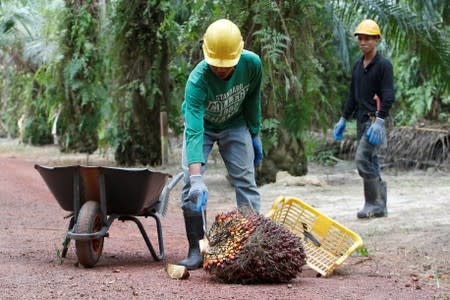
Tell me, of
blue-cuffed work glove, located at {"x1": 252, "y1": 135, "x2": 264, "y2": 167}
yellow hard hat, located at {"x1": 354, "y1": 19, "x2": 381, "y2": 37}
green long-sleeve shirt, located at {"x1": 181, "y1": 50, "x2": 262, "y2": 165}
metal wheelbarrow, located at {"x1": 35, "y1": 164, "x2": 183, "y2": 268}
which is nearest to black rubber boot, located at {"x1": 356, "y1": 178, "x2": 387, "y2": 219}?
yellow hard hat, located at {"x1": 354, "y1": 19, "x2": 381, "y2": 37}

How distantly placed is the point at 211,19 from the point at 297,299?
629 cm

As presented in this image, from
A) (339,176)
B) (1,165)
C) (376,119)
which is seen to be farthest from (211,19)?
(1,165)

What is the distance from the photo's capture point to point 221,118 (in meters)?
5.63

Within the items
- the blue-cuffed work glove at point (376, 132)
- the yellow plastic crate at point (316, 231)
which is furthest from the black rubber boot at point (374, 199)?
the yellow plastic crate at point (316, 231)

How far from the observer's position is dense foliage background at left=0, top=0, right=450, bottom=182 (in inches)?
370

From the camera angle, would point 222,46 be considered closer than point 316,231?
Yes

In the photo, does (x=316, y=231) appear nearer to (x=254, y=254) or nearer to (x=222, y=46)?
(x=254, y=254)

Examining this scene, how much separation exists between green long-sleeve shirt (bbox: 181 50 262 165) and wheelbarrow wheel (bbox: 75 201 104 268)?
0.77m

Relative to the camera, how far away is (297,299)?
4.39 m

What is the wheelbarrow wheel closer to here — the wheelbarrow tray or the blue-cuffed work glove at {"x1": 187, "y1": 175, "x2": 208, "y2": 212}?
the wheelbarrow tray

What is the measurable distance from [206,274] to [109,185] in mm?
887

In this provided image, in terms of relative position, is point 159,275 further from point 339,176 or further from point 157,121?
point 157,121

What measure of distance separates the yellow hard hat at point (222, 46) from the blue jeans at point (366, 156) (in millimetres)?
2953

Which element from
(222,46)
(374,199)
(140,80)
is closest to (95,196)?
(222,46)
